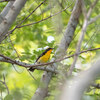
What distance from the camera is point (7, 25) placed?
2.21 meters

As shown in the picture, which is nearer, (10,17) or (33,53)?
(10,17)

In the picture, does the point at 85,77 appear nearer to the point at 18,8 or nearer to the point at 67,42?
the point at 18,8

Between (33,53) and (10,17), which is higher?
(33,53)

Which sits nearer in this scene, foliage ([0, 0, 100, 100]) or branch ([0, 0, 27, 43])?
foliage ([0, 0, 100, 100])

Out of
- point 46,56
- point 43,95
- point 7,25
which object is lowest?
point 43,95

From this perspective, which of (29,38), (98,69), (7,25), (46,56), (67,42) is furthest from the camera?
(29,38)

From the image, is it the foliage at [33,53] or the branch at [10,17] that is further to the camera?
the branch at [10,17]

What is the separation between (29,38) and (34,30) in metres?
0.55

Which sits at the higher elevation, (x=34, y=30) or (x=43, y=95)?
(x=34, y=30)

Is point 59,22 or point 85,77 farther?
point 59,22

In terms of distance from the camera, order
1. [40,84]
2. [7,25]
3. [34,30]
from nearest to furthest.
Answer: [40,84] < [7,25] < [34,30]

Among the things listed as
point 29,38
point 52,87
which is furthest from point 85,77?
point 29,38

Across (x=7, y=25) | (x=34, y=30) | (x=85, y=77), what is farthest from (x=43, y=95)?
(x=34, y=30)

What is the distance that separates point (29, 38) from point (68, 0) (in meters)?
4.14
